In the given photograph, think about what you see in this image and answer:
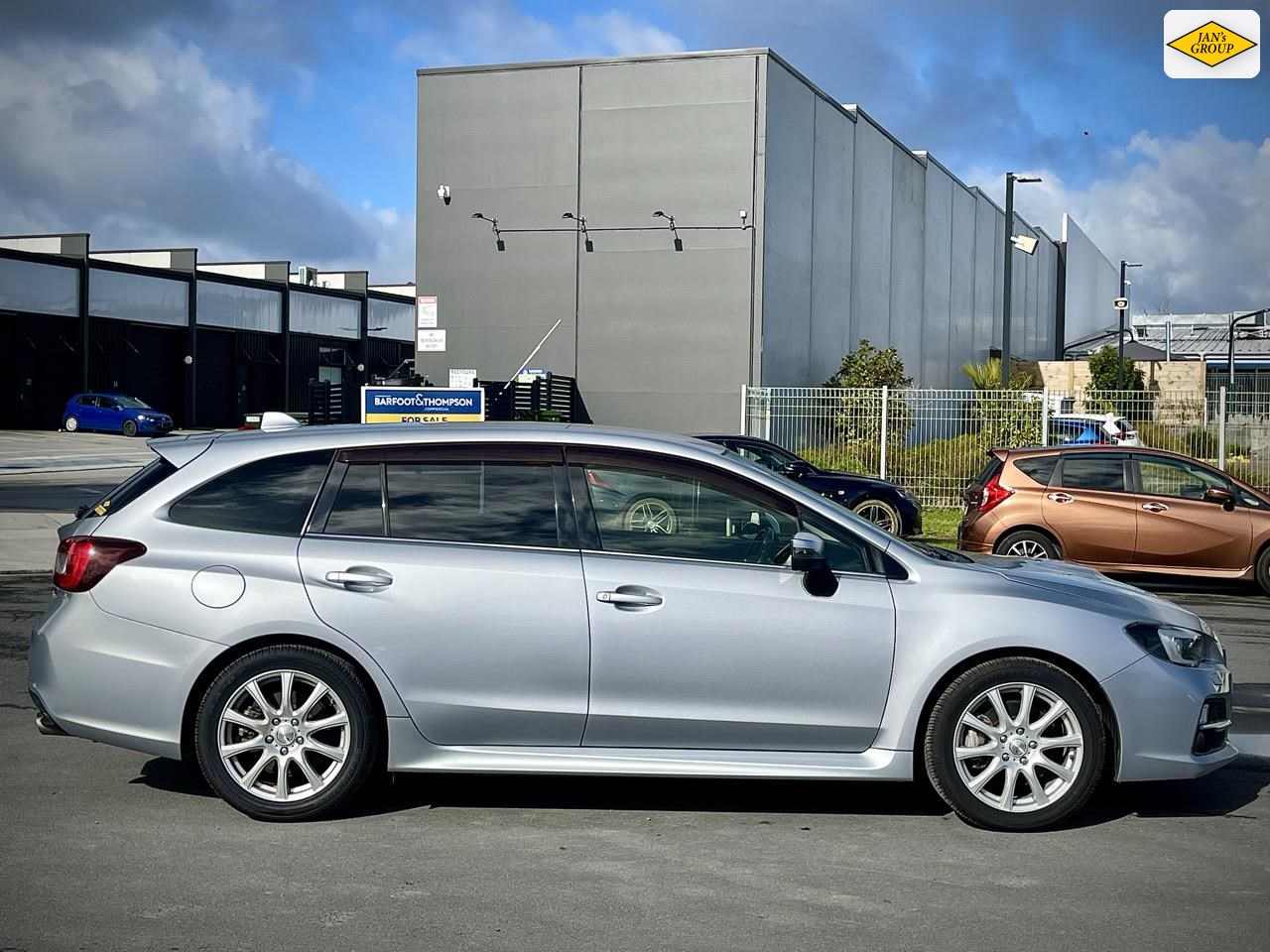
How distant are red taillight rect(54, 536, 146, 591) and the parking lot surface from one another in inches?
38.7

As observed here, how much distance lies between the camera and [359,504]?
5.85m

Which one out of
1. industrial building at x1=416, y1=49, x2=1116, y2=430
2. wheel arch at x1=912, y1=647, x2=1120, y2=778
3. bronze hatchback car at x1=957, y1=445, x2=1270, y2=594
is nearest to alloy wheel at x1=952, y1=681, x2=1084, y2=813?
wheel arch at x1=912, y1=647, x2=1120, y2=778

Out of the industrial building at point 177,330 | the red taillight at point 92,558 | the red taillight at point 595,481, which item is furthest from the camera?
the industrial building at point 177,330

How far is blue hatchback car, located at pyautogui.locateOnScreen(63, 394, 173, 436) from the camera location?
50.6 meters

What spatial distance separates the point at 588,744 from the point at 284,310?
6215 centimetres

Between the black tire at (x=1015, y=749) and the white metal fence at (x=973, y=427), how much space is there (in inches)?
699

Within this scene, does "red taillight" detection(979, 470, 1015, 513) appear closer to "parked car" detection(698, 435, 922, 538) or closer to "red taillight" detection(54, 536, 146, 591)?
"parked car" detection(698, 435, 922, 538)

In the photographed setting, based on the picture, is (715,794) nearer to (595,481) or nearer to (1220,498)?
(595,481)

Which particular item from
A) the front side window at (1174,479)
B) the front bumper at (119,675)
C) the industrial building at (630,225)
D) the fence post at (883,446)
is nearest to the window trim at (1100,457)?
the front side window at (1174,479)

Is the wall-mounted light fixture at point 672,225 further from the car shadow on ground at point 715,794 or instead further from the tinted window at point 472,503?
the tinted window at point 472,503

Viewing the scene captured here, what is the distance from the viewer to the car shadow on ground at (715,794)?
599 centimetres

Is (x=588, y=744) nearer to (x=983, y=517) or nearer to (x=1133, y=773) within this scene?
(x=1133, y=773)

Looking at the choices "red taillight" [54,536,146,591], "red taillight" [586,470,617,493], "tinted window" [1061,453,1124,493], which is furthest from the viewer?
"tinted window" [1061,453,1124,493]

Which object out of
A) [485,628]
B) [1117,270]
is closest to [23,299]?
[485,628]
